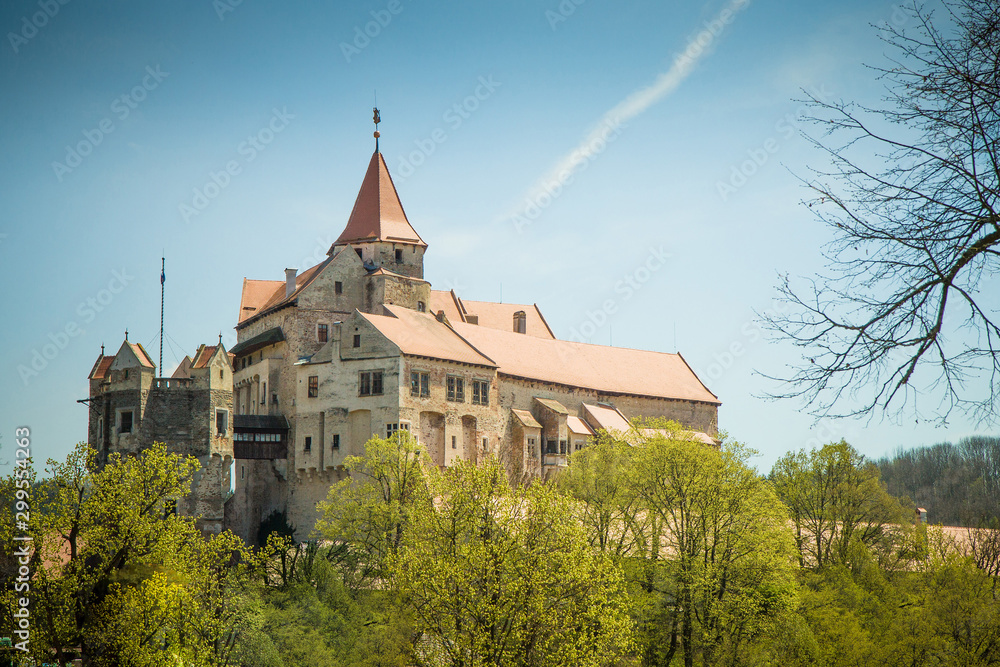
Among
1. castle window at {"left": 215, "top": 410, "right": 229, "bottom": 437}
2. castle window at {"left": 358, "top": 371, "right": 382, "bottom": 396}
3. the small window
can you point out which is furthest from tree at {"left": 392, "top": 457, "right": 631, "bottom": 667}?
castle window at {"left": 358, "top": 371, "right": 382, "bottom": 396}

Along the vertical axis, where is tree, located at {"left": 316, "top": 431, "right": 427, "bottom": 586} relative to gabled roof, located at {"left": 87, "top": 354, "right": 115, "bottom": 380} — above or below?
below

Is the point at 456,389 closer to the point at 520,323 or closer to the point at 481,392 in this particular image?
the point at 481,392

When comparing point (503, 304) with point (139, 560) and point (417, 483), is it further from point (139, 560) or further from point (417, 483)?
point (139, 560)

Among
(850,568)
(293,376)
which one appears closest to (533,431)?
(293,376)

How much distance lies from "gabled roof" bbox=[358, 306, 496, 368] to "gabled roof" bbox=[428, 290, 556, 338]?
34.9ft

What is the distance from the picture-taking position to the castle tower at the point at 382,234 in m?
72.0

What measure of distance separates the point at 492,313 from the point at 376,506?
35651 mm

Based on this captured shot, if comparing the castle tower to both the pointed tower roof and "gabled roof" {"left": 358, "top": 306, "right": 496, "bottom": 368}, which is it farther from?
"gabled roof" {"left": 358, "top": 306, "right": 496, "bottom": 368}

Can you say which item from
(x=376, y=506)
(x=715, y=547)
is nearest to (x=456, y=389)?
(x=376, y=506)

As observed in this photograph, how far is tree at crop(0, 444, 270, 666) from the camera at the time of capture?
33562mm

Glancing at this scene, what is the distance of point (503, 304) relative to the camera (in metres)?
85.6

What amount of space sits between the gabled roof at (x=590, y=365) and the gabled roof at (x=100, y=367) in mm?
22178

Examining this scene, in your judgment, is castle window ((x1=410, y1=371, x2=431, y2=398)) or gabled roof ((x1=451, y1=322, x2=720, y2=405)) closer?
castle window ((x1=410, y1=371, x2=431, y2=398))

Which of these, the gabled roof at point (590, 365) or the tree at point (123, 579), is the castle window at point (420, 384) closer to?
the gabled roof at point (590, 365)
